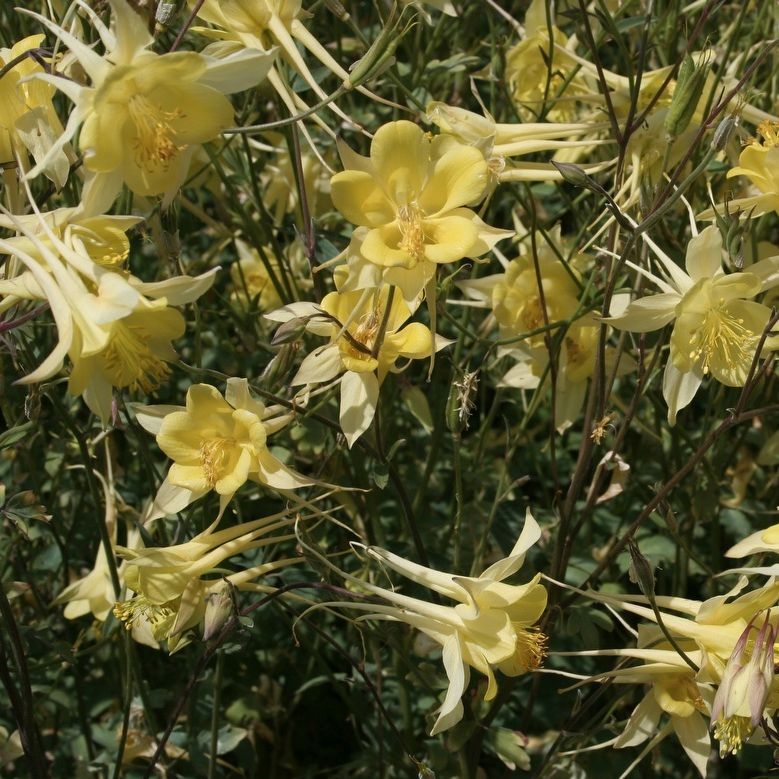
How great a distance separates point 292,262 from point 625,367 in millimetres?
909

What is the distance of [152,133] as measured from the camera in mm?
1300

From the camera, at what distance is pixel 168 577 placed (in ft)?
4.83

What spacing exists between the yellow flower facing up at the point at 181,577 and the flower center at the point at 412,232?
1.39 ft

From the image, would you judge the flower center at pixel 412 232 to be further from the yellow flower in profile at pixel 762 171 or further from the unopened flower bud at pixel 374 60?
the yellow flower in profile at pixel 762 171

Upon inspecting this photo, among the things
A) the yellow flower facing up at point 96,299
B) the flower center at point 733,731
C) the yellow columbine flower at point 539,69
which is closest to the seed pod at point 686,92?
the yellow columbine flower at point 539,69

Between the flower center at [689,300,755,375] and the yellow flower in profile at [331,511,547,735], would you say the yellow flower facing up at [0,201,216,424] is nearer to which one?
the yellow flower in profile at [331,511,547,735]

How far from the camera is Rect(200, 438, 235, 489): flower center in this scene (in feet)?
4.84

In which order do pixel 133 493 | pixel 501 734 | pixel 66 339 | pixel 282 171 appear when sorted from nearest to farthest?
pixel 66 339 → pixel 501 734 → pixel 133 493 → pixel 282 171

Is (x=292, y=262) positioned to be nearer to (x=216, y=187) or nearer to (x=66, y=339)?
(x=216, y=187)

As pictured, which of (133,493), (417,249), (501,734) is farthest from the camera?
(133,493)

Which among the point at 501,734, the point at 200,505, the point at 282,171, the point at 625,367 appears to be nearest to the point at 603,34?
the point at 625,367

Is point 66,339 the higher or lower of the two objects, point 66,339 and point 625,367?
the higher

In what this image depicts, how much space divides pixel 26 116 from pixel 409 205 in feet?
1.69

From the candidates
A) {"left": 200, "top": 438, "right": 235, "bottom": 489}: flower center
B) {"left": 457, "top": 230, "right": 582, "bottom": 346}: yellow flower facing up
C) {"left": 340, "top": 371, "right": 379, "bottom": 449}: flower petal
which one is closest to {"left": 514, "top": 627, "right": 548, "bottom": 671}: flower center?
{"left": 340, "top": 371, "right": 379, "bottom": 449}: flower petal
